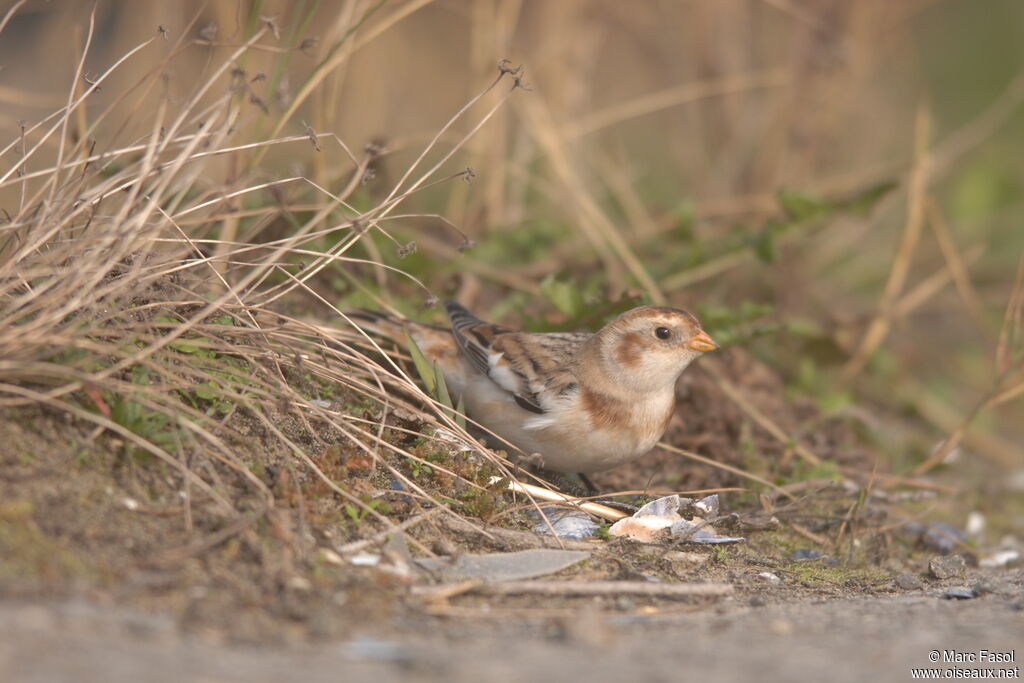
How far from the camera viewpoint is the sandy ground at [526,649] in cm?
193

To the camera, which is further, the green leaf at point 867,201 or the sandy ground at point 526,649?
the green leaf at point 867,201

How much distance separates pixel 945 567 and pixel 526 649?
205 centimetres

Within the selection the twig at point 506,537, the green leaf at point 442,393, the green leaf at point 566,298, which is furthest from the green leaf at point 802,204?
the twig at point 506,537

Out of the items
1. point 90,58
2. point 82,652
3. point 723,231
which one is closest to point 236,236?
point 82,652

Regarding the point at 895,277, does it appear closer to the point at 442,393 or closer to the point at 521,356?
the point at 521,356

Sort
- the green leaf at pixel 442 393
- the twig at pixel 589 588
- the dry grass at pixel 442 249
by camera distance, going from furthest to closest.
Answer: the green leaf at pixel 442 393 < the dry grass at pixel 442 249 < the twig at pixel 589 588

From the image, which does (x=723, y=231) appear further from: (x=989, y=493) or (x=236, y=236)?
(x=236, y=236)

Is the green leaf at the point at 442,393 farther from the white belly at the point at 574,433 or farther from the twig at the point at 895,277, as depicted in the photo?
the twig at the point at 895,277

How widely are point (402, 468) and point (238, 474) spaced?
0.62 meters

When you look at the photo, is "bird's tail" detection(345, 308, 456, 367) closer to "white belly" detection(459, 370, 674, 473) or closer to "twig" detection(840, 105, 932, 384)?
"white belly" detection(459, 370, 674, 473)

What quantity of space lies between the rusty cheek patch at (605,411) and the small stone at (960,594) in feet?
3.92

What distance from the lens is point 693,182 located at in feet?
24.6

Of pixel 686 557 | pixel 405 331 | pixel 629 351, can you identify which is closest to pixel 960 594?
pixel 686 557

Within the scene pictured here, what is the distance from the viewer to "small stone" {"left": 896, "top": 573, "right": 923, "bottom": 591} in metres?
3.42
